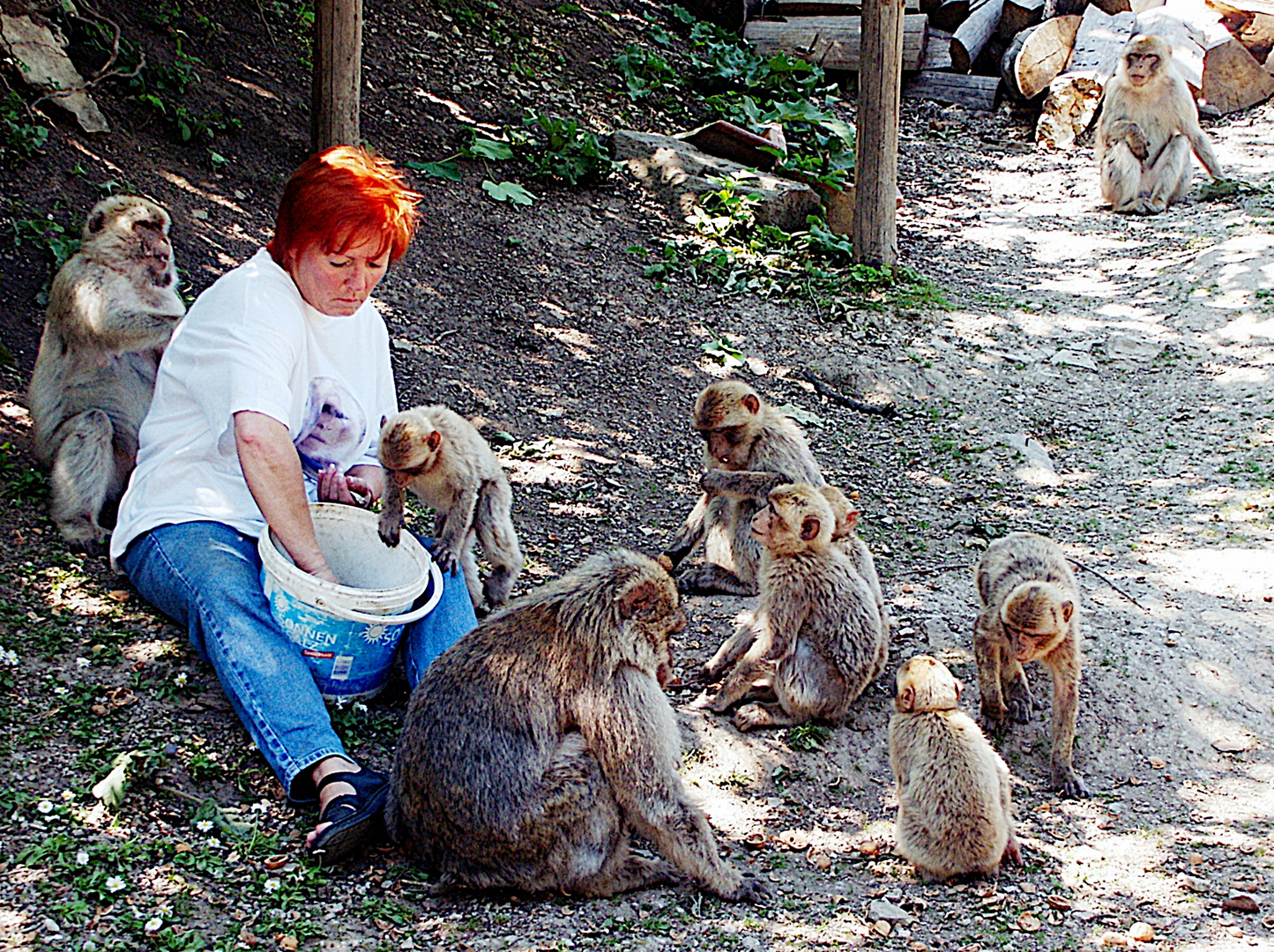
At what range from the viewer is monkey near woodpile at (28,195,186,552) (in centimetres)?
569

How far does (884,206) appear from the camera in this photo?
9984mm

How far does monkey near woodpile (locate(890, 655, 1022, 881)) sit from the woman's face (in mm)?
2637

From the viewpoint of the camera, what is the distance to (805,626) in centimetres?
508

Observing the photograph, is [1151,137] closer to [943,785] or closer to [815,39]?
[815,39]

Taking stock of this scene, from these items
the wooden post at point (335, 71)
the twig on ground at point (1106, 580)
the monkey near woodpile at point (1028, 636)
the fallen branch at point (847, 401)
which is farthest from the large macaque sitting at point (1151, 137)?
the monkey near woodpile at point (1028, 636)

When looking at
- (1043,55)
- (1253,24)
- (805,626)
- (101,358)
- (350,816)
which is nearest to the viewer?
(350,816)

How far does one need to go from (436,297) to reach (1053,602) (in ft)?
18.1

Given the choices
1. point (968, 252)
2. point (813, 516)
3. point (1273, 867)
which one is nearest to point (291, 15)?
point (968, 252)

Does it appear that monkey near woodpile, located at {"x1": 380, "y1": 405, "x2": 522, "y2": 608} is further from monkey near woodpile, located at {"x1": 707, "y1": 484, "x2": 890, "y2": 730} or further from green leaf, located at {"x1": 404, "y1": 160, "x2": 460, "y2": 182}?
green leaf, located at {"x1": 404, "y1": 160, "x2": 460, "y2": 182}

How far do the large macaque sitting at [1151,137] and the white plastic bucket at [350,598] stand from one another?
9880mm

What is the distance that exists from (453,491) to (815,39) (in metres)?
11.0

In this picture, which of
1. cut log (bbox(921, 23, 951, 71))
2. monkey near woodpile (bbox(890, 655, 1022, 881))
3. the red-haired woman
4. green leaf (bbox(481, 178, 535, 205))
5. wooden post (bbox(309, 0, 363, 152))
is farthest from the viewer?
cut log (bbox(921, 23, 951, 71))

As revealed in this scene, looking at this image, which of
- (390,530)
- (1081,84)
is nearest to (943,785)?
(390,530)

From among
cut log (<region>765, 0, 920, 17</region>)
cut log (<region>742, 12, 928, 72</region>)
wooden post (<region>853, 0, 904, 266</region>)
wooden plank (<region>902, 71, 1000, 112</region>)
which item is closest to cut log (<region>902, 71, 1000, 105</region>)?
wooden plank (<region>902, 71, 1000, 112</region>)
